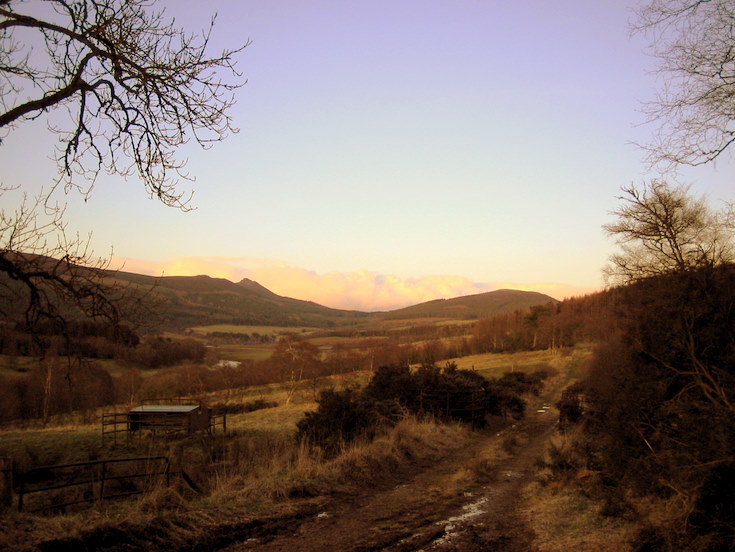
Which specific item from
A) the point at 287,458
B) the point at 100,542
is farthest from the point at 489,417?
the point at 100,542

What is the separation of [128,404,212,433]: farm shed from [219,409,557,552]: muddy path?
19263 mm

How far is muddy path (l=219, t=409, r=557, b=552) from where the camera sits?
6.68 metres

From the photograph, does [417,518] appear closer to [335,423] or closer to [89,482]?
[89,482]

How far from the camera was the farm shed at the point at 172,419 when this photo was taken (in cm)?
2766

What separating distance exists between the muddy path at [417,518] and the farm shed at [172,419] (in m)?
19.3

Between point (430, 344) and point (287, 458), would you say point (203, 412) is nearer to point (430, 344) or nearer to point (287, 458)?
point (287, 458)

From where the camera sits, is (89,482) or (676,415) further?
(89,482)

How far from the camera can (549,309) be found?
8394 cm

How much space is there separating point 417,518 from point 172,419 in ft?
78.2

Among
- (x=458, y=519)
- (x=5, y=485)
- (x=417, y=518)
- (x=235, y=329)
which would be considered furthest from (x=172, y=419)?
(x=235, y=329)

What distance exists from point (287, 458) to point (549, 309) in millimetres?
79806

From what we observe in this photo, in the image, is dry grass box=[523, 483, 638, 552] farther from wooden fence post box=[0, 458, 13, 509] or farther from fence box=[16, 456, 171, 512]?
wooden fence post box=[0, 458, 13, 509]

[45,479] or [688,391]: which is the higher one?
[688,391]

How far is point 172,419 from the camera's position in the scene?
28.2 meters
